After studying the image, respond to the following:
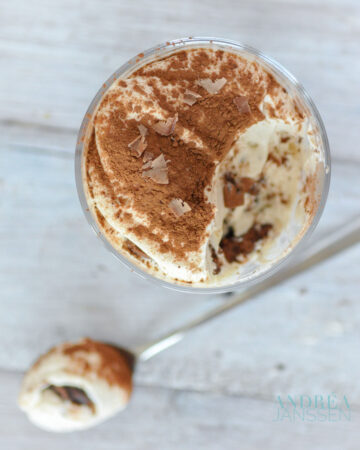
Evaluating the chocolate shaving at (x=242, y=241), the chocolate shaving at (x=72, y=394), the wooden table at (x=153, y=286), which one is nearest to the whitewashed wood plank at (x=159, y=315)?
the wooden table at (x=153, y=286)

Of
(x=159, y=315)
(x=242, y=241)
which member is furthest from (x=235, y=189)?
(x=159, y=315)

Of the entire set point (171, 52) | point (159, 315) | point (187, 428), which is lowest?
point (187, 428)

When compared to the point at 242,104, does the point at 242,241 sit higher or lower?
lower

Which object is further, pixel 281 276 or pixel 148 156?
pixel 281 276

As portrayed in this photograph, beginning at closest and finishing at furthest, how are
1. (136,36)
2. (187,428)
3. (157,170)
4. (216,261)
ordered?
(157,170) < (216,261) < (136,36) < (187,428)

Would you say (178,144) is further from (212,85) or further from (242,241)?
(242,241)

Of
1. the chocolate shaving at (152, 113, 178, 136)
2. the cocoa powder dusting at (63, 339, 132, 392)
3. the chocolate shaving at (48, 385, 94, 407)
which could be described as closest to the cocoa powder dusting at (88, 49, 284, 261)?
the chocolate shaving at (152, 113, 178, 136)
